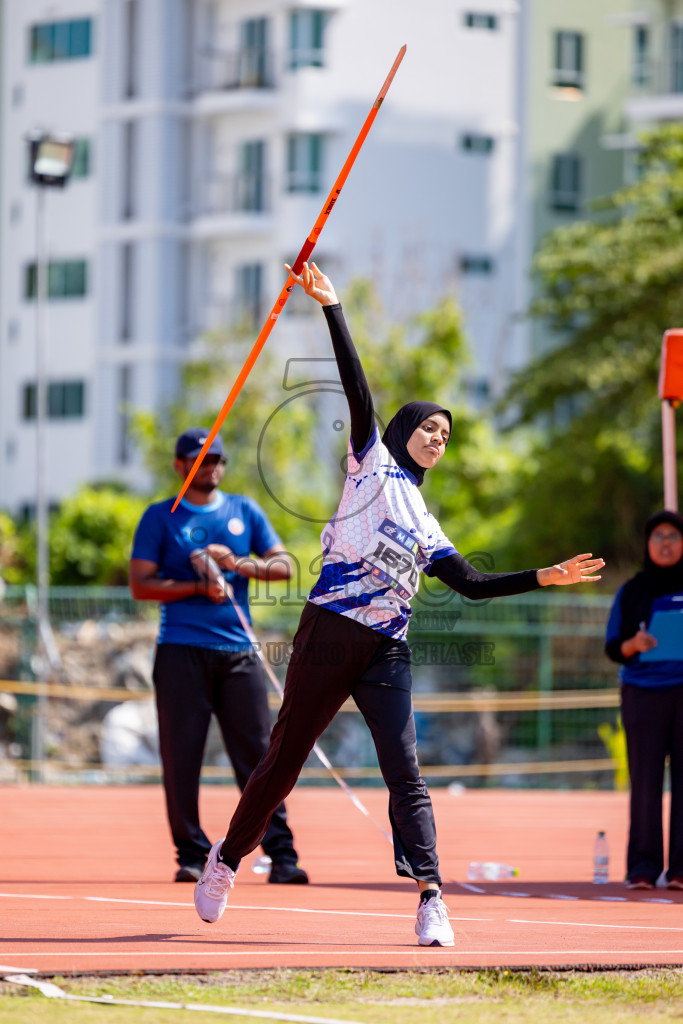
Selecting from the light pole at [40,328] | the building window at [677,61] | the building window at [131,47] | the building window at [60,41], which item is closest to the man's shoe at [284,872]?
the light pole at [40,328]

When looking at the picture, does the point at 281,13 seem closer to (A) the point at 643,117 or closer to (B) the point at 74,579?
(A) the point at 643,117

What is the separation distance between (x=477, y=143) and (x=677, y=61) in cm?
593

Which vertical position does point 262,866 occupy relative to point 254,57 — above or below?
below

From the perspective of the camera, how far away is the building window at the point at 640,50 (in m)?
43.1

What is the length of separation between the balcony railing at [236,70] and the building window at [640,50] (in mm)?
8851

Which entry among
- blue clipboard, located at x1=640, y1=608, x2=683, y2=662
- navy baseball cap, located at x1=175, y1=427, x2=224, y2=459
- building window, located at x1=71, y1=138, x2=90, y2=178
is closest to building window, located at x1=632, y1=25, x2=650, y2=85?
building window, located at x1=71, y1=138, x2=90, y2=178

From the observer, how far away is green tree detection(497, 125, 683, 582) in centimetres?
2422

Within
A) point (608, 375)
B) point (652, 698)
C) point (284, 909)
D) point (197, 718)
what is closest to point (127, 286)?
point (608, 375)

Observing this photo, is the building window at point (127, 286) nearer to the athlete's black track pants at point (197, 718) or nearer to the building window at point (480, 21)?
the building window at point (480, 21)

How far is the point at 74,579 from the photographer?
32.5m

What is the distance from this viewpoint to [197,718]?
7918mm

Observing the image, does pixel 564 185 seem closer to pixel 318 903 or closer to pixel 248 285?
pixel 248 285

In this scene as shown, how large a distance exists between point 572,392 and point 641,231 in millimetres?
2450

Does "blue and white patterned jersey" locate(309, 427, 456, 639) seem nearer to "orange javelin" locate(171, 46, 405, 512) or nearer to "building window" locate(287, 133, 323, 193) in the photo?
"orange javelin" locate(171, 46, 405, 512)
